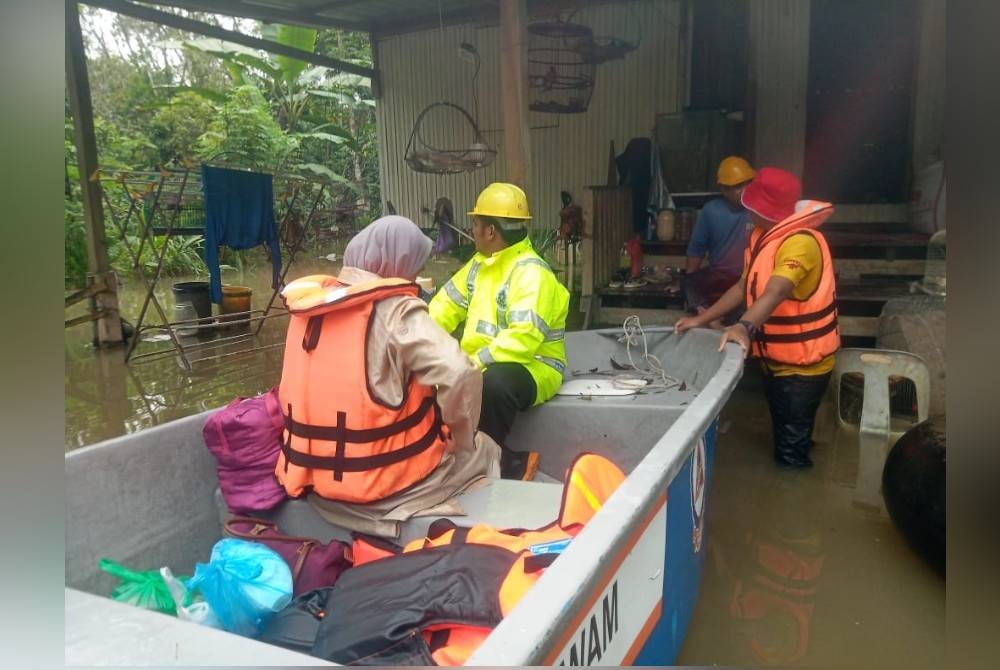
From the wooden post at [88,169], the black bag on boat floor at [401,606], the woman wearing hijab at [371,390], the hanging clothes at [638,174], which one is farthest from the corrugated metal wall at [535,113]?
the black bag on boat floor at [401,606]

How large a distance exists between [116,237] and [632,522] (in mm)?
13208

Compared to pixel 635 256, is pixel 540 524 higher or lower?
lower

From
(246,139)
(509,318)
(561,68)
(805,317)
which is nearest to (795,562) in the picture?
(805,317)

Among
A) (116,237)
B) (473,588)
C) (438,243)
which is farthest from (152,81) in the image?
(473,588)

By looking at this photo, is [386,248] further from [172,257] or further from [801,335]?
[172,257]

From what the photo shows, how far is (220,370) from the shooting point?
6.64m

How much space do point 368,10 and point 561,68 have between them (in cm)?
286

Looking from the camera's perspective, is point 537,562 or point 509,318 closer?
point 537,562

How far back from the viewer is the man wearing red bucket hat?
3.38 m

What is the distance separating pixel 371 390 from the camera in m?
2.01

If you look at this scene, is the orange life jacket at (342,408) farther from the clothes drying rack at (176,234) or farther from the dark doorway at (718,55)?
the dark doorway at (718,55)

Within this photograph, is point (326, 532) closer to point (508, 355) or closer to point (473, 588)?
point (473, 588)

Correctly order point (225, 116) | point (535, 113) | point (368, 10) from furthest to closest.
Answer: point (225, 116) → point (535, 113) → point (368, 10)

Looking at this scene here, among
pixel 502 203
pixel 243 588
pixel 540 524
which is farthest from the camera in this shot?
pixel 502 203
